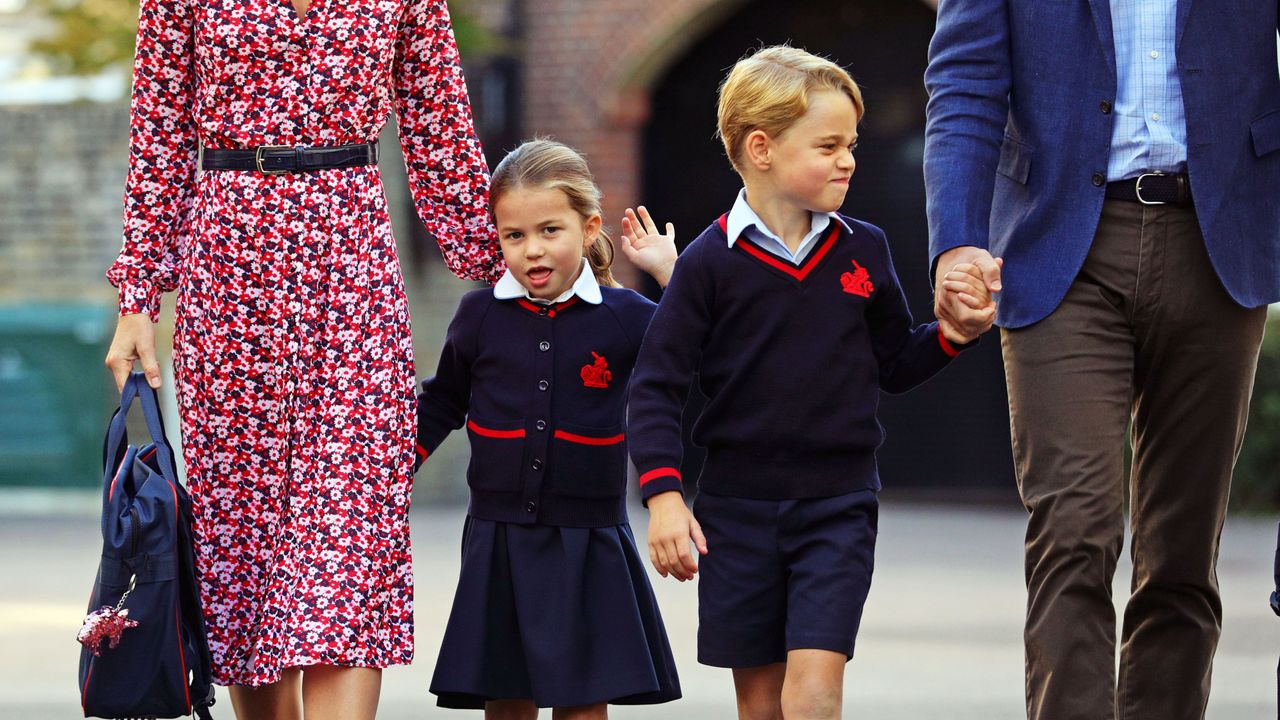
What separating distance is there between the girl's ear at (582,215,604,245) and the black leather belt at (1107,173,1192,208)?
104 cm

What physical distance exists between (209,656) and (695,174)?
326 inches

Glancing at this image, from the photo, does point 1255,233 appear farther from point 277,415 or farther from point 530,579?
point 277,415

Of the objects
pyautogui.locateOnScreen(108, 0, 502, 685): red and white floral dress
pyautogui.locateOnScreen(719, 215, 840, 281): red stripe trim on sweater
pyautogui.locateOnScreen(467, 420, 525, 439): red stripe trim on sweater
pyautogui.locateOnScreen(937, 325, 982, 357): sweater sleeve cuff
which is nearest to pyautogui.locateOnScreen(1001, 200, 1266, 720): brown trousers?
pyautogui.locateOnScreen(937, 325, 982, 357): sweater sleeve cuff

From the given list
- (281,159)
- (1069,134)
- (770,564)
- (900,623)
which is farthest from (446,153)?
(900,623)

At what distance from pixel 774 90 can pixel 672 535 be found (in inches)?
34.9

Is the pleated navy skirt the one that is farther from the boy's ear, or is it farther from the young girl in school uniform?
the boy's ear

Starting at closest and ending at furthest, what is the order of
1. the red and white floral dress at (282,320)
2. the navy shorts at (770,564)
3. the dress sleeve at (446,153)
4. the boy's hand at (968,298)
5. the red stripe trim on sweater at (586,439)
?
1. the boy's hand at (968,298)
2. the navy shorts at (770,564)
3. the red and white floral dress at (282,320)
4. the red stripe trim on sweater at (586,439)
5. the dress sleeve at (446,153)

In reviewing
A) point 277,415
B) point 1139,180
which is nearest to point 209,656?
point 277,415

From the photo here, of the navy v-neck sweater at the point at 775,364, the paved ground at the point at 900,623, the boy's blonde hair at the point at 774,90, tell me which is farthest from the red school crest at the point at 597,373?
the paved ground at the point at 900,623

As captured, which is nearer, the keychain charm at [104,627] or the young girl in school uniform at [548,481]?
the keychain charm at [104,627]

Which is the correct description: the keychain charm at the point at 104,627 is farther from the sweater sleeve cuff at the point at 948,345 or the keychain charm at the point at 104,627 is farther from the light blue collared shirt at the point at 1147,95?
the light blue collared shirt at the point at 1147,95

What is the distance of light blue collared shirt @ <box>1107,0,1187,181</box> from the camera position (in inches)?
146

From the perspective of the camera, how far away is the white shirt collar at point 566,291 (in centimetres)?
396

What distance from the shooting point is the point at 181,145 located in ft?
13.1
